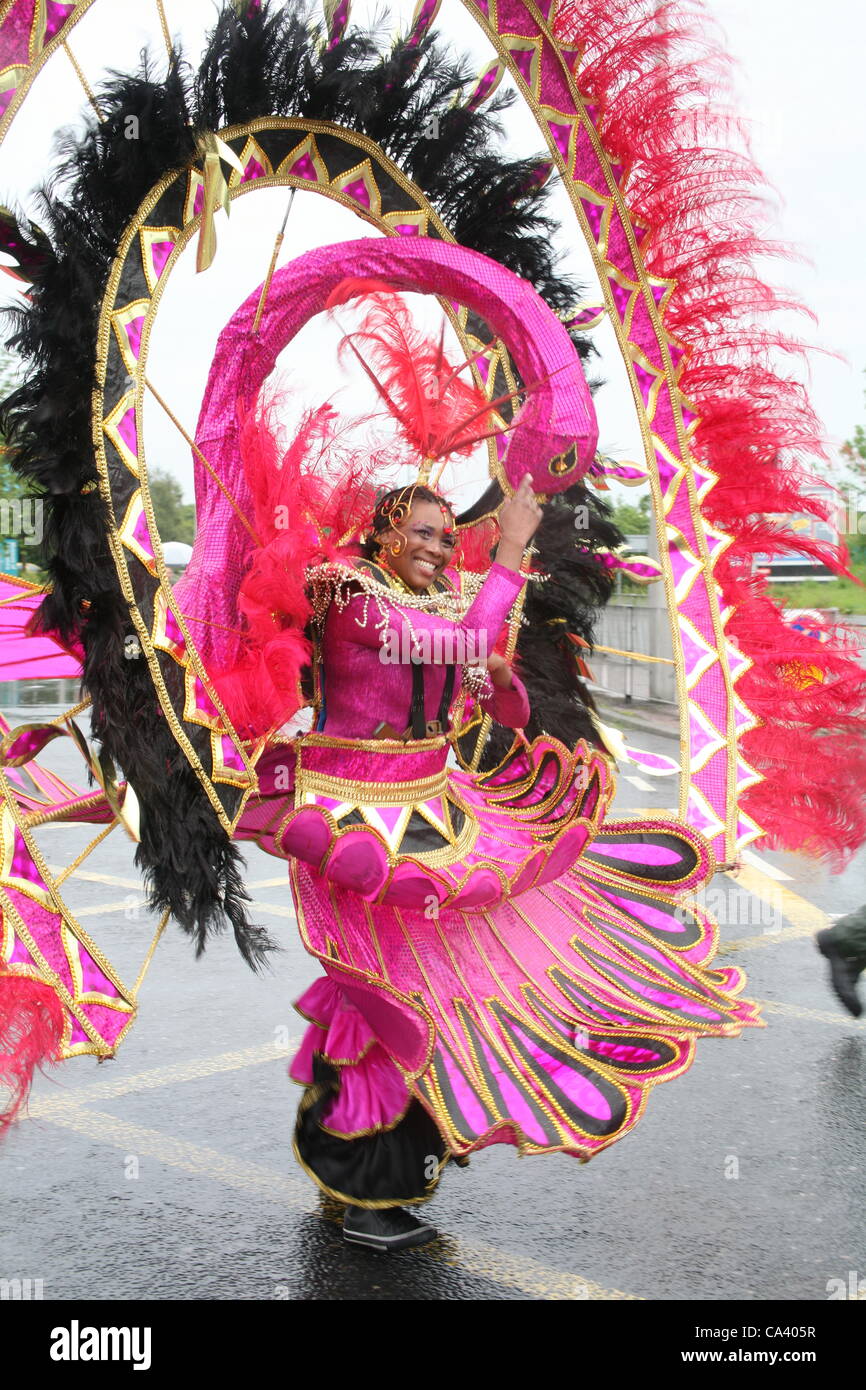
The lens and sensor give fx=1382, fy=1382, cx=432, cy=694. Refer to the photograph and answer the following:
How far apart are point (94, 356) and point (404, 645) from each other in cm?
100

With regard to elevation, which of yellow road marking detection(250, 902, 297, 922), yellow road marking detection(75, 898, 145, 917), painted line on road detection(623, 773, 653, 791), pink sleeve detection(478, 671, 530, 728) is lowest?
painted line on road detection(623, 773, 653, 791)

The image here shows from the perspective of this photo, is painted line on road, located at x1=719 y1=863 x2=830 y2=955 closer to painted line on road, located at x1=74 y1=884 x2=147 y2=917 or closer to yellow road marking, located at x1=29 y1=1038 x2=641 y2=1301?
yellow road marking, located at x1=29 y1=1038 x2=641 y2=1301

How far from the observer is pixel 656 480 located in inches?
181

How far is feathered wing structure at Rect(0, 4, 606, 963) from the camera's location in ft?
9.31

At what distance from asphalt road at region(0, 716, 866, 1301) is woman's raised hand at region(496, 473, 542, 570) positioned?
179 centimetres

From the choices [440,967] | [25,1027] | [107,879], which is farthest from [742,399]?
[107,879]

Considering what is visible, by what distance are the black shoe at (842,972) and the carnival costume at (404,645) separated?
2.07 ft

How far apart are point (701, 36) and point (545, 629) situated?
1.82m

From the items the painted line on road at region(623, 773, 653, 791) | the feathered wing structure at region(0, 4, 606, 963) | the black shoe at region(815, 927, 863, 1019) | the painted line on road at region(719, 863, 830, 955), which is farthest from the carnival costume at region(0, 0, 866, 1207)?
the painted line on road at region(623, 773, 653, 791)

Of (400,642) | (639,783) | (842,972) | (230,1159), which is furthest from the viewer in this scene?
(639,783)

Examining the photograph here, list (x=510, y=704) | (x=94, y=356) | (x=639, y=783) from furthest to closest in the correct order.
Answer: (x=639, y=783) < (x=510, y=704) < (x=94, y=356)

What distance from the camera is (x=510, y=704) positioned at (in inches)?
156

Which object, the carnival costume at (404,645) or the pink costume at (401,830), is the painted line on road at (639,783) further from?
the pink costume at (401,830)

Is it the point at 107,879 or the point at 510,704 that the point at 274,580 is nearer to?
the point at 510,704
